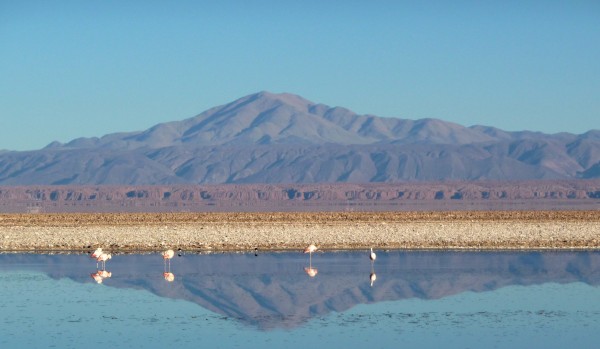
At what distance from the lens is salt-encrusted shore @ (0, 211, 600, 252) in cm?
3959

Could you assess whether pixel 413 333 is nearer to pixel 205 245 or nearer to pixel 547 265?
pixel 547 265

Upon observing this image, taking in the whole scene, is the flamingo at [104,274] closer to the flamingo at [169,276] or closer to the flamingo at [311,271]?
the flamingo at [169,276]

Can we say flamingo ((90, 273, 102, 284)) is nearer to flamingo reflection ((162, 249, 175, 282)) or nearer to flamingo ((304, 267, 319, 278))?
flamingo reflection ((162, 249, 175, 282))

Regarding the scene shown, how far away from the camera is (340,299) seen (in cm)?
2525

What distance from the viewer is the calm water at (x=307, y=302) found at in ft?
65.6

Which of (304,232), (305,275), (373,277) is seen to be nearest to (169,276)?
(305,275)

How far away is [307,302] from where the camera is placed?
2491 centimetres

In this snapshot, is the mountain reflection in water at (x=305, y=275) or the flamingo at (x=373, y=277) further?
the flamingo at (x=373, y=277)

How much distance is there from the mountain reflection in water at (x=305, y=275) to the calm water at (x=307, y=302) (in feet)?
0.14

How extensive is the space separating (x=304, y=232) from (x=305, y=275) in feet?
52.7

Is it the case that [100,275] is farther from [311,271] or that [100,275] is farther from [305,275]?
[311,271]

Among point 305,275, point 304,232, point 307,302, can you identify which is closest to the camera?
point 307,302

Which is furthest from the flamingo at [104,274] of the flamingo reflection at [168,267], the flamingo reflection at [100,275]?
the flamingo reflection at [168,267]

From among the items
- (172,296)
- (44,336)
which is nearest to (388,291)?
(172,296)
